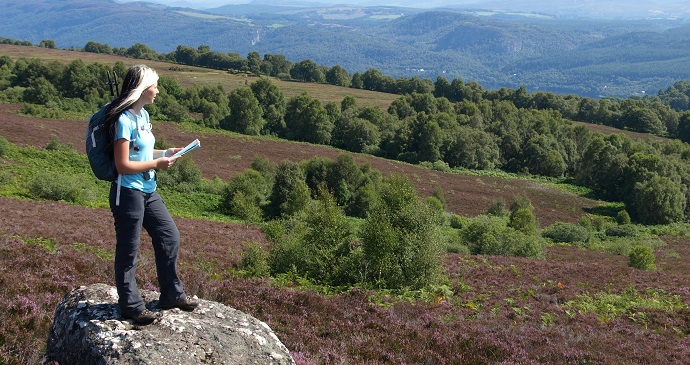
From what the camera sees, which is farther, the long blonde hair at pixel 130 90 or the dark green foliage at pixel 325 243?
the dark green foliage at pixel 325 243

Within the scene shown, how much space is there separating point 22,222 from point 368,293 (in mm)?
12672

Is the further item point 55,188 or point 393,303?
point 55,188

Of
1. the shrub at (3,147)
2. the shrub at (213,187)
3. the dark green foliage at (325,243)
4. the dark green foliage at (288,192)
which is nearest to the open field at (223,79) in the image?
the shrub at (213,187)

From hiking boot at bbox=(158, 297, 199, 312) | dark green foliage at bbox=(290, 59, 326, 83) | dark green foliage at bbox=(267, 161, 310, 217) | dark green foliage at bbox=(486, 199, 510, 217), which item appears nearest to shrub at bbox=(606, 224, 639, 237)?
Answer: dark green foliage at bbox=(486, 199, 510, 217)

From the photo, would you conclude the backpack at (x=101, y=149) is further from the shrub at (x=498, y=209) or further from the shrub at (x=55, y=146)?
the shrub at (x=498, y=209)

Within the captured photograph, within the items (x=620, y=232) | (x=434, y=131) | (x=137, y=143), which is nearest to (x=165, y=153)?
(x=137, y=143)

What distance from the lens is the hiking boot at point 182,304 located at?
231 inches

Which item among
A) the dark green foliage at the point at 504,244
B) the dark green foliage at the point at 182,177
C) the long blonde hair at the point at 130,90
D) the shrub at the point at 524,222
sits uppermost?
the long blonde hair at the point at 130,90

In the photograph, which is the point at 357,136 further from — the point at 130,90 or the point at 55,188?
the point at 130,90

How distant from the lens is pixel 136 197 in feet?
17.8

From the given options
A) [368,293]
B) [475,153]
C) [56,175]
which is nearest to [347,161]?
[56,175]

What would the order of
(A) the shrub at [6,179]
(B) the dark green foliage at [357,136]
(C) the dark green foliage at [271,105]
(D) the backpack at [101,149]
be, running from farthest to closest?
1. (C) the dark green foliage at [271,105]
2. (B) the dark green foliage at [357,136]
3. (A) the shrub at [6,179]
4. (D) the backpack at [101,149]

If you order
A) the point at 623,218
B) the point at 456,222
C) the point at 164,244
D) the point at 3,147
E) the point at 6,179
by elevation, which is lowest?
the point at 623,218

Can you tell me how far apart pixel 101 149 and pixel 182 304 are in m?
1.93
